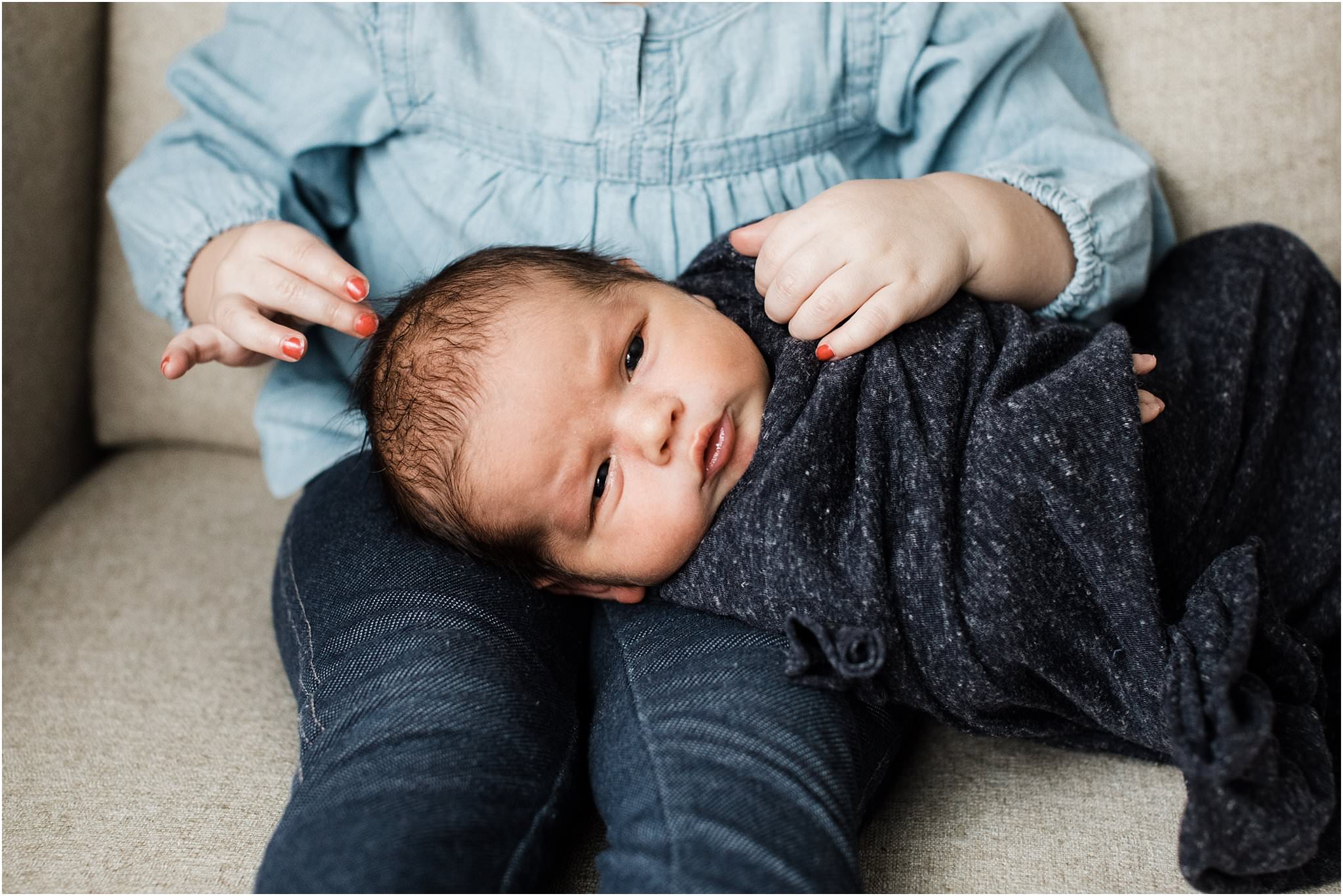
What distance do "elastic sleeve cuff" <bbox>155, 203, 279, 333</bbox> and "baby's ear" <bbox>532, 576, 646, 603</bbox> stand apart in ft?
1.35

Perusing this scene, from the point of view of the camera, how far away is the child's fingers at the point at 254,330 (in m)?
0.87

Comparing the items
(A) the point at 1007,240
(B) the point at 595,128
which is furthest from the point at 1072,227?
(B) the point at 595,128

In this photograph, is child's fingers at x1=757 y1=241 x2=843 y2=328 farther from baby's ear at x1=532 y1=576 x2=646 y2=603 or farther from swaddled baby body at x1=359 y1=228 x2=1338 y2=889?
baby's ear at x1=532 y1=576 x2=646 y2=603

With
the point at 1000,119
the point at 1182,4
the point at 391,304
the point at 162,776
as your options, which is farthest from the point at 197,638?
the point at 1182,4

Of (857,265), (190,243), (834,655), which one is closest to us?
(834,655)

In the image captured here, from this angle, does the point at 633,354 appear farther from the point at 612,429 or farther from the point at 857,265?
the point at 857,265

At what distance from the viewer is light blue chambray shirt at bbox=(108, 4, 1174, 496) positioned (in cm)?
96

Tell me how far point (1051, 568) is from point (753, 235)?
1.10ft

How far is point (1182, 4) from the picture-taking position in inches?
39.9

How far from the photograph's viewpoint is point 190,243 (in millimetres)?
993

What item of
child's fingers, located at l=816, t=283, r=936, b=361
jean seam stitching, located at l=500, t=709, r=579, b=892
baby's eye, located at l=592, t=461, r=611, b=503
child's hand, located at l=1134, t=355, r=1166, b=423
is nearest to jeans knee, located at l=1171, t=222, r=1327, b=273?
child's hand, located at l=1134, t=355, r=1166, b=423

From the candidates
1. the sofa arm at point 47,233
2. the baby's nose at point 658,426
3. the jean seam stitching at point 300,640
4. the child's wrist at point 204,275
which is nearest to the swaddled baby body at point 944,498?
the baby's nose at point 658,426

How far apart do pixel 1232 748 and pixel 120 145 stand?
3.84 feet

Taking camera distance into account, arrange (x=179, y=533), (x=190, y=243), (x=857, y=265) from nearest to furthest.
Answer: (x=857, y=265)
(x=190, y=243)
(x=179, y=533)
